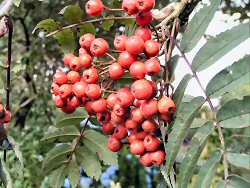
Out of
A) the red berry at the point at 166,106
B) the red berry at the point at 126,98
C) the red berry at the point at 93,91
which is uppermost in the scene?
the red berry at the point at 93,91

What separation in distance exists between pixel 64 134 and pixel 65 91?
514mm

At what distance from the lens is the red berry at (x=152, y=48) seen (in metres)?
1.11

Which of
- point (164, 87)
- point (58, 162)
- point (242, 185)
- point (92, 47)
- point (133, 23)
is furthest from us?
point (58, 162)

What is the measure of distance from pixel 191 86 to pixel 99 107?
20 centimetres

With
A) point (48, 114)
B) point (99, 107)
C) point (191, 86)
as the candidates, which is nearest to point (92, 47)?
point (99, 107)

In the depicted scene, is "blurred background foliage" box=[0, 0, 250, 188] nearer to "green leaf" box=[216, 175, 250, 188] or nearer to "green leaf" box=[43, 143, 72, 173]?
"green leaf" box=[43, 143, 72, 173]

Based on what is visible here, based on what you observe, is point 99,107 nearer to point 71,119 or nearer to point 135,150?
point 135,150

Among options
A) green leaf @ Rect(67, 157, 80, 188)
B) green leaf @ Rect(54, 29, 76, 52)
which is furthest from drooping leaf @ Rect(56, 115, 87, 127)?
green leaf @ Rect(54, 29, 76, 52)

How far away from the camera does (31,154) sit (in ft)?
10.8

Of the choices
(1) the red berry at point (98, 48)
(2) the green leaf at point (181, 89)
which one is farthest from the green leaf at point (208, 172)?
(1) the red berry at point (98, 48)

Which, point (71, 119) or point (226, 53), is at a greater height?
point (226, 53)

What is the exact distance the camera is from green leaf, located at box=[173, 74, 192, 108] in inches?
42.7

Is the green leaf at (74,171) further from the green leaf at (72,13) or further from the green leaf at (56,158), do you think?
the green leaf at (72,13)

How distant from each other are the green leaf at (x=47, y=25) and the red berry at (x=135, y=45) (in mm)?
302
